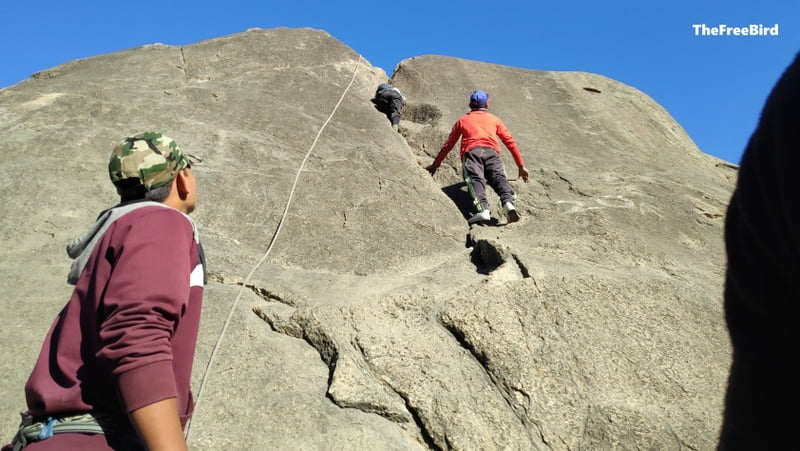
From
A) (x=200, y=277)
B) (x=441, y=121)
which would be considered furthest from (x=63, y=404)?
(x=441, y=121)

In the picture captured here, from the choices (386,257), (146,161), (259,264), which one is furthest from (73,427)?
(386,257)

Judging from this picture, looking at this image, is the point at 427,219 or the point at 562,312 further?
the point at 427,219

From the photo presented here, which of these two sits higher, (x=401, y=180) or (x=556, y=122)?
(x=556, y=122)

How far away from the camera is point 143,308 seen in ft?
6.01

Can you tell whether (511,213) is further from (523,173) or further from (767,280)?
(767,280)

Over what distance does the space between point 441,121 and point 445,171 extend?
1583 mm

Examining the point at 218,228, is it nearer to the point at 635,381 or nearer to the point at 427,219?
the point at 427,219

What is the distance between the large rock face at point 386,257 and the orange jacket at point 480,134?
1.34ft

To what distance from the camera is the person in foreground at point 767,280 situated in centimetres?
93

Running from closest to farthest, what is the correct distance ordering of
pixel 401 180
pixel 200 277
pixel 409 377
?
pixel 200 277, pixel 409 377, pixel 401 180

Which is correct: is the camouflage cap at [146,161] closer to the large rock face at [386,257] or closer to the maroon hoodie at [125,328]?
the maroon hoodie at [125,328]

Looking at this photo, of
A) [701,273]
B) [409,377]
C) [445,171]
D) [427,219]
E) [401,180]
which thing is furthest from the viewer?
[445,171]

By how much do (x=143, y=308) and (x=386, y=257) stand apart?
4.26 meters

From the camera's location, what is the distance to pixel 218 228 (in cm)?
609
